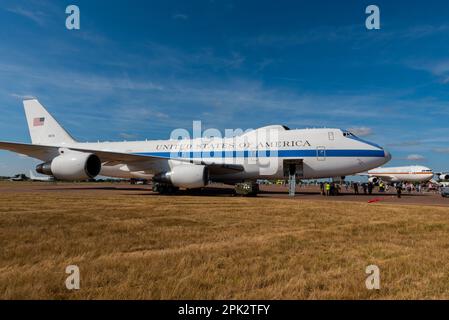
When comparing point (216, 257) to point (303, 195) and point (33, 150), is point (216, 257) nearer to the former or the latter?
point (303, 195)

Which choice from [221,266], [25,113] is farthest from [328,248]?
[25,113]

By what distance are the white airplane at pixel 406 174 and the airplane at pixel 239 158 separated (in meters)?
47.1

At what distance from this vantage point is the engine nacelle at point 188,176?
20.5 m

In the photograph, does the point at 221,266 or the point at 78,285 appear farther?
the point at 221,266

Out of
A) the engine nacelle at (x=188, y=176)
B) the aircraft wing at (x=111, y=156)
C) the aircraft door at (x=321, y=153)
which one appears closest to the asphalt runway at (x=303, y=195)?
the engine nacelle at (x=188, y=176)

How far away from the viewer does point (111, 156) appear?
21844mm

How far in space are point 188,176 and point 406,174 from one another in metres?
58.2

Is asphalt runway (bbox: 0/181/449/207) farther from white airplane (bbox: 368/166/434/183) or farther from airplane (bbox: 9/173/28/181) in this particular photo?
airplane (bbox: 9/173/28/181)

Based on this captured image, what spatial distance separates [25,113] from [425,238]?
33575 millimetres

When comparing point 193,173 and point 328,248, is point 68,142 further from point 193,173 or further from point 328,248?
point 328,248

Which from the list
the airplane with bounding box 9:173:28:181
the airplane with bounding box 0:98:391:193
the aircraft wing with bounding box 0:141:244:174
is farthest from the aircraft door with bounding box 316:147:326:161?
the airplane with bounding box 9:173:28:181

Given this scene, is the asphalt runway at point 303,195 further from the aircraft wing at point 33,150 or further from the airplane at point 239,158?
the aircraft wing at point 33,150
